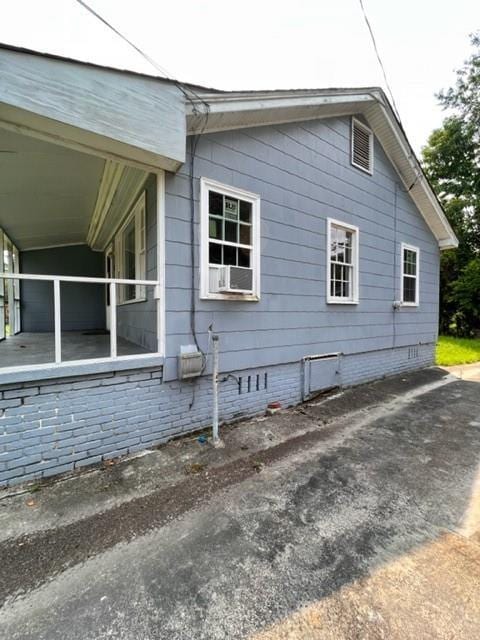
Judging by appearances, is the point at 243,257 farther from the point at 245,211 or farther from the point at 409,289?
Result: the point at 409,289

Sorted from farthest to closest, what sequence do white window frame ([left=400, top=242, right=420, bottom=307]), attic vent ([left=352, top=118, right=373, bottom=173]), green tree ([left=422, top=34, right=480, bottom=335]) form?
1. green tree ([left=422, top=34, right=480, bottom=335])
2. white window frame ([left=400, top=242, right=420, bottom=307])
3. attic vent ([left=352, top=118, right=373, bottom=173])

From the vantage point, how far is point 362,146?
6691 millimetres

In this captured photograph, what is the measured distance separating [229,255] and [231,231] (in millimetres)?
350

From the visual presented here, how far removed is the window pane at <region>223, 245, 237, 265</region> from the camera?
4.33 m

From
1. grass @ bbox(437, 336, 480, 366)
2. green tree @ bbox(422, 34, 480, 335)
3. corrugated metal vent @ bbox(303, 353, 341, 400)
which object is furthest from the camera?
green tree @ bbox(422, 34, 480, 335)

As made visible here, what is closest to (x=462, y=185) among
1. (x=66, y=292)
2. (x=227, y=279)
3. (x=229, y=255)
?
(x=229, y=255)

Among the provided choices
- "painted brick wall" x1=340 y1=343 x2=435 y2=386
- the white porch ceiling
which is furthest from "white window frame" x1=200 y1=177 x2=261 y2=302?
"painted brick wall" x1=340 y1=343 x2=435 y2=386

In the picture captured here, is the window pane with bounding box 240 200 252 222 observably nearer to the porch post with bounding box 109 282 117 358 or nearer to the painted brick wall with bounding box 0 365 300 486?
the porch post with bounding box 109 282 117 358

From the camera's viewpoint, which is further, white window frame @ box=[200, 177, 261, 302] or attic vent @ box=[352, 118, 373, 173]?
attic vent @ box=[352, 118, 373, 173]

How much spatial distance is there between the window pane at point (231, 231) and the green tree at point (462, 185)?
16877 mm

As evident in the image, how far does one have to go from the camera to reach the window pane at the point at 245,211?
14.9 feet

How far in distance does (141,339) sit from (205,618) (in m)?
3.66

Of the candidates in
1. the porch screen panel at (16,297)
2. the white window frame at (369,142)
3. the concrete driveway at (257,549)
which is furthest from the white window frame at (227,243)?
the porch screen panel at (16,297)

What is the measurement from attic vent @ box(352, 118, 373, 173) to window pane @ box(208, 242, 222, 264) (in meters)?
4.08
